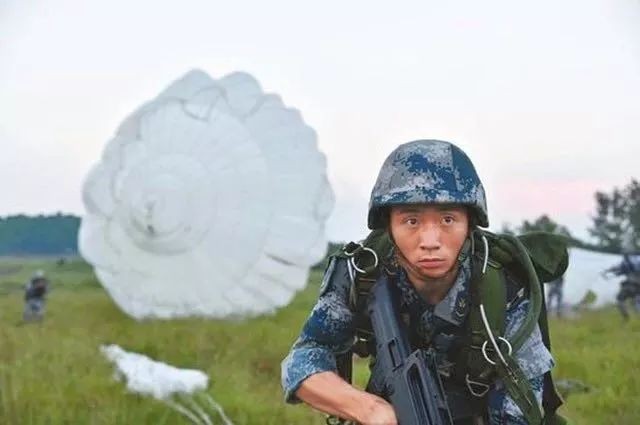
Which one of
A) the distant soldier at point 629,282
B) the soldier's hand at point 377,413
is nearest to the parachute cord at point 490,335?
the soldier's hand at point 377,413

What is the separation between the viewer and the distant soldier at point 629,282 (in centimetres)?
1252

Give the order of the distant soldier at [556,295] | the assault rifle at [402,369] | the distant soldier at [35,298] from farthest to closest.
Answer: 1. the distant soldier at [556,295]
2. the distant soldier at [35,298]
3. the assault rifle at [402,369]

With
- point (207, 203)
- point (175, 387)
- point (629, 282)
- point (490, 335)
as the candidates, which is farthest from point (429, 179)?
point (207, 203)

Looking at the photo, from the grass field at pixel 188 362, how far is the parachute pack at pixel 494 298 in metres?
3.62

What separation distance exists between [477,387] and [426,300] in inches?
8.3

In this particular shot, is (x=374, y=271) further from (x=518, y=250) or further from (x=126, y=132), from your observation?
(x=126, y=132)

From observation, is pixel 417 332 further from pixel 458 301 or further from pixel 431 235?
pixel 431 235

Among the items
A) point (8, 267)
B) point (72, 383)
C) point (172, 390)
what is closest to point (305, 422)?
point (172, 390)

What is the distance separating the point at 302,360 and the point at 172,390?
4589 millimetres

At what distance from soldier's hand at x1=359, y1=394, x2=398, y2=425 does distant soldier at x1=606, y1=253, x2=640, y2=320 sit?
1057cm

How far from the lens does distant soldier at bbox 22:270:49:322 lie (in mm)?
13582

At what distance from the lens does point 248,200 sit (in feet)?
46.6

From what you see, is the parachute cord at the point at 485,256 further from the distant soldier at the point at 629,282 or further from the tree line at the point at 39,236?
the tree line at the point at 39,236

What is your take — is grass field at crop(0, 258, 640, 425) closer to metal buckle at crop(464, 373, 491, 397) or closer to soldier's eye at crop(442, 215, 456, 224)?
metal buckle at crop(464, 373, 491, 397)
